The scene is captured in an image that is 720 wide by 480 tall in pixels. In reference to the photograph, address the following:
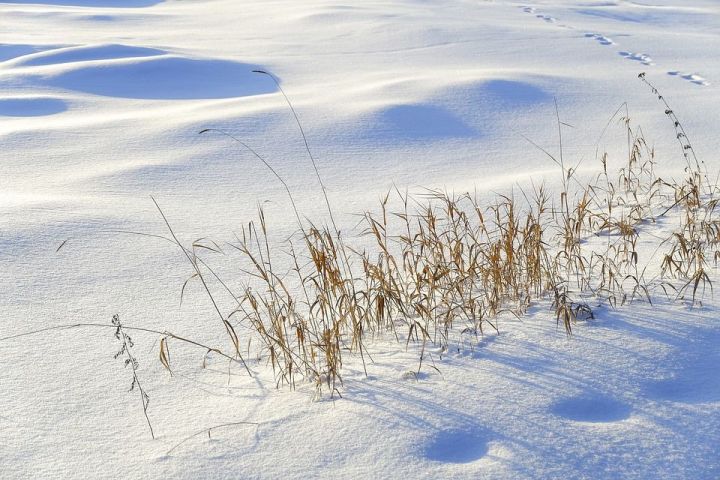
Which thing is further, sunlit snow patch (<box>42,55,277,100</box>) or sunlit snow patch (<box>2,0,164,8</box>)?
sunlit snow patch (<box>2,0,164,8</box>)

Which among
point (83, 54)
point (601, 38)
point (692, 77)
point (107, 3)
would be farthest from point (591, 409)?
point (107, 3)

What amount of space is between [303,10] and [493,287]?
28.2 feet

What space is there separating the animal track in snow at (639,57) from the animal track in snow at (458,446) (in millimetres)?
5779

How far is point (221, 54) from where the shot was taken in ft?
25.5

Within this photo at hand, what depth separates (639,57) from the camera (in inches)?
275

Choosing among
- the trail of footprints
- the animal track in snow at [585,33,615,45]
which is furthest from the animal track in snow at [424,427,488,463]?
the animal track in snow at [585,33,615,45]

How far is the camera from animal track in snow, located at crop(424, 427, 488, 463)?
1.58 meters

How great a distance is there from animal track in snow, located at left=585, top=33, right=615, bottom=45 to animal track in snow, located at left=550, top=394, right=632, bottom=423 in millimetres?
6523

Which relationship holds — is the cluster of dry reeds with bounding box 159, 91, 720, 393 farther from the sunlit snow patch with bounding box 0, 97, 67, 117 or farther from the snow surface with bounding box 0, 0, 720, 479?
the sunlit snow patch with bounding box 0, 97, 67, 117

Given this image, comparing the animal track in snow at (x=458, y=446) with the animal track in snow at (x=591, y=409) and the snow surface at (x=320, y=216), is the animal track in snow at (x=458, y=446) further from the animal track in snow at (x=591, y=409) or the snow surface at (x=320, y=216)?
the animal track in snow at (x=591, y=409)

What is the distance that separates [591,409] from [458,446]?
0.31m

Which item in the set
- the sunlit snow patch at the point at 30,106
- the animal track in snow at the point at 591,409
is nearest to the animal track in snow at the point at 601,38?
the sunlit snow patch at the point at 30,106

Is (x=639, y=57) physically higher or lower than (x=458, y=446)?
higher

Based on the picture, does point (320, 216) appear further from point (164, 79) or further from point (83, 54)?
point (83, 54)
